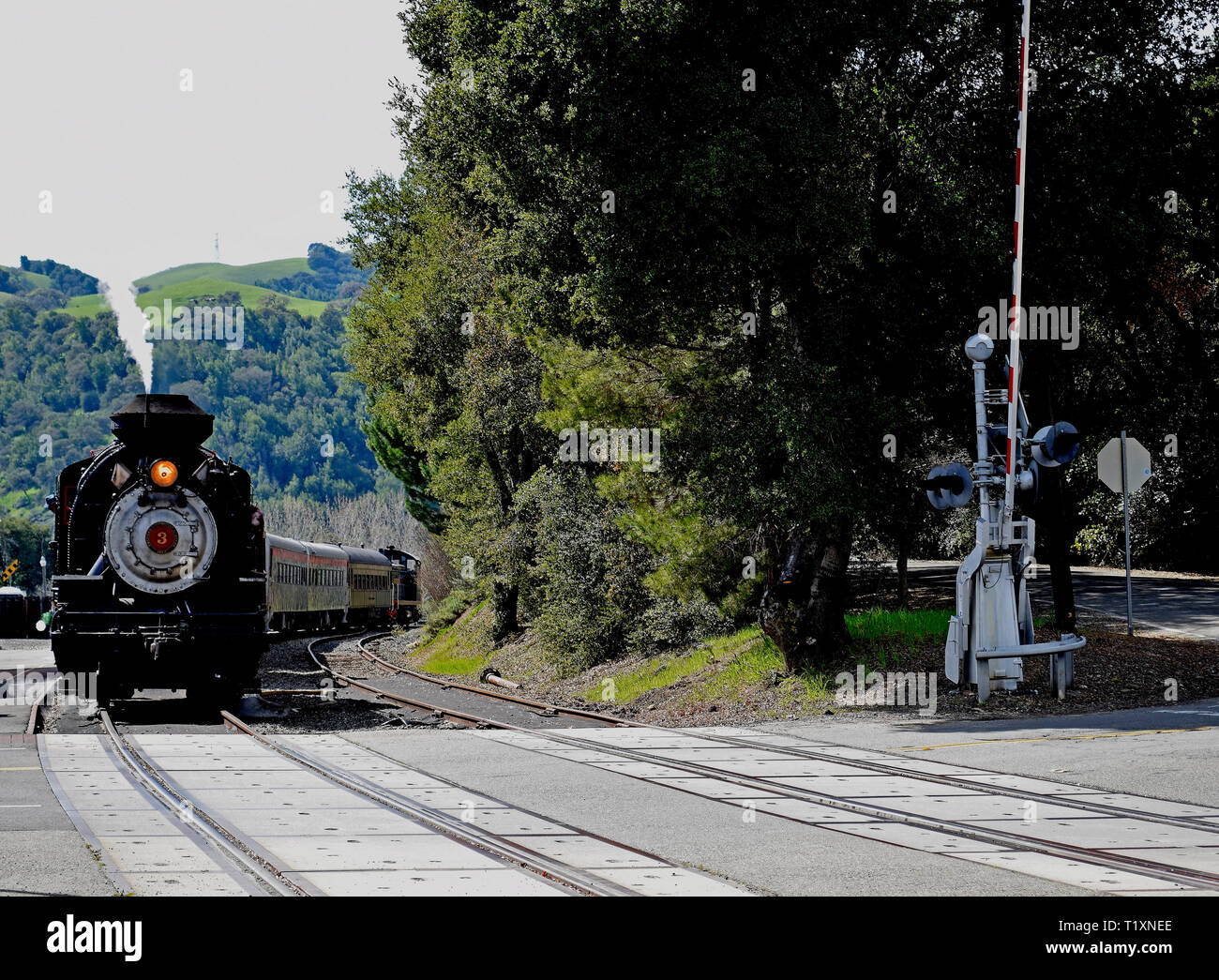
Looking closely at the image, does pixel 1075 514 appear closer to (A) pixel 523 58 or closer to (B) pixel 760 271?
(B) pixel 760 271

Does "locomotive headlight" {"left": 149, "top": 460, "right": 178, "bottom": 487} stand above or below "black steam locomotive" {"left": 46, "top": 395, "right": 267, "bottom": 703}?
above

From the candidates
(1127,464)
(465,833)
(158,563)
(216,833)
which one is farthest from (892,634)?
(216,833)

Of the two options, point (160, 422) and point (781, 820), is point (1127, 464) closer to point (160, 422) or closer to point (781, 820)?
point (781, 820)

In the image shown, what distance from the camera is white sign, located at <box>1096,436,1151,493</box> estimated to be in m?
20.6

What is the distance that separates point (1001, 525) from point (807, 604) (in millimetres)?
5057

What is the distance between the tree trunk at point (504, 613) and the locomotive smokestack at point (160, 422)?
2120cm

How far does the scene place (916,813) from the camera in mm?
10695

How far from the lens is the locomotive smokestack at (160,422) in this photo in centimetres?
2003

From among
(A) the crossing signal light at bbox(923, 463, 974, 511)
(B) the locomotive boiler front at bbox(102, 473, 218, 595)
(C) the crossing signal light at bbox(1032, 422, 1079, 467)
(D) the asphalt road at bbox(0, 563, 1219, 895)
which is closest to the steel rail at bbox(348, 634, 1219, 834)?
(D) the asphalt road at bbox(0, 563, 1219, 895)

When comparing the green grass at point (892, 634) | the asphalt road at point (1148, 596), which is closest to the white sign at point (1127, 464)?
the asphalt road at point (1148, 596)

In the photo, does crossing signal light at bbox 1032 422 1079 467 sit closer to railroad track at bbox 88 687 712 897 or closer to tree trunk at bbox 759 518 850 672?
tree trunk at bbox 759 518 850 672

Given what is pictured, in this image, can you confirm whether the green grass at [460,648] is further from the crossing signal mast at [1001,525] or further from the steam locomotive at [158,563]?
the crossing signal mast at [1001,525]

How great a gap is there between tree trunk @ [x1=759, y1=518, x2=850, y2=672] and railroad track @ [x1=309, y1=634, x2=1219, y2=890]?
138 inches
